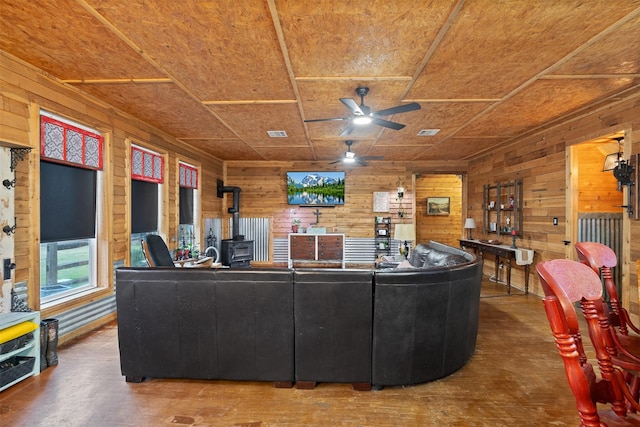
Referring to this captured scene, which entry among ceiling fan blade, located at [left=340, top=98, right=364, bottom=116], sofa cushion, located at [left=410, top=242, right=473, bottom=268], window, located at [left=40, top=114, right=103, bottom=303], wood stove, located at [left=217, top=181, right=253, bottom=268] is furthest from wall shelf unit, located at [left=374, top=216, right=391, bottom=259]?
window, located at [left=40, top=114, right=103, bottom=303]

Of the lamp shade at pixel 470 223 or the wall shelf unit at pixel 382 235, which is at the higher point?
the lamp shade at pixel 470 223

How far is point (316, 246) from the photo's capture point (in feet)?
26.2

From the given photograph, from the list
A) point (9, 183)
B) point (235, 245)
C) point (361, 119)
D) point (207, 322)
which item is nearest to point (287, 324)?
point (207, 322)

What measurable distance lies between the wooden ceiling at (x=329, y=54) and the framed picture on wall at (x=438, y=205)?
5598 millimetres

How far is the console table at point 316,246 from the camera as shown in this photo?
314 inches

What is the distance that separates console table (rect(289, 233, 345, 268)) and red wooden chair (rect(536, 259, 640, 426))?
6634mm

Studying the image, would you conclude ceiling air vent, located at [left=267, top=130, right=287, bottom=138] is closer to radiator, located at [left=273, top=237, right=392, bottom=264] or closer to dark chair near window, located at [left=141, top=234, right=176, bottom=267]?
dark chair near window, located at [left=141, top=234, right=176, bottom=267]

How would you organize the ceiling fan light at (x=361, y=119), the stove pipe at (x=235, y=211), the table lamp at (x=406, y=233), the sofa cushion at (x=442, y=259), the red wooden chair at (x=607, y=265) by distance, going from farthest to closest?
the stove pipe at (x=235, y=211) → the table lamp at (x=406, y=233) → the ceiling fan light at (x=361, y=119) → the sofa cushion at (x=442, y=259) → the red wooden chair at (x=607, y=265)

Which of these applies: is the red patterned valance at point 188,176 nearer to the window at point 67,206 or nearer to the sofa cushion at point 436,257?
the window at point 67,206

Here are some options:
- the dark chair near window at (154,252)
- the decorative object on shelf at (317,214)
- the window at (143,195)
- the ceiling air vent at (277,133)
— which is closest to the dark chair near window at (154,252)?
the dark chair near window at (154,252)

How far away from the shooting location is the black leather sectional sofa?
247 cm

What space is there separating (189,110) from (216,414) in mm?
3658

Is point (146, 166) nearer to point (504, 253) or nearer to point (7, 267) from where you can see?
point (7, 267)

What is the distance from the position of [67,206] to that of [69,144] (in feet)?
2.34
